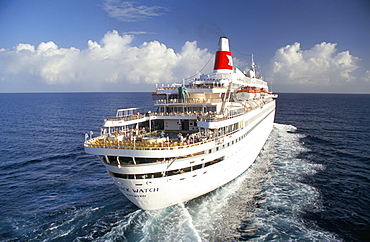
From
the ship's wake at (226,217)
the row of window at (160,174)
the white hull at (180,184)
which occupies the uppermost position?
the row of window at (160,174)

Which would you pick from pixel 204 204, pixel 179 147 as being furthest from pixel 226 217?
pixel 179 147

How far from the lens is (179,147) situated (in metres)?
19.0

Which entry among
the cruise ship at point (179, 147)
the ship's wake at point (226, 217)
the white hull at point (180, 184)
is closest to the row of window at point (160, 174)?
the cruise ship at point (179, 147)

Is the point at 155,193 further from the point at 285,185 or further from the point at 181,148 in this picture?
the point at 285,185

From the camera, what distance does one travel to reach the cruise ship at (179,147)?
1862 cm

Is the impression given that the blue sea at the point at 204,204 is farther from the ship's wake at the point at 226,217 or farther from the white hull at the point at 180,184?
the white hull at the point at 180,184

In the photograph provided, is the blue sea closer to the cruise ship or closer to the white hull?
the white hull

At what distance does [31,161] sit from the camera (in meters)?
35.5

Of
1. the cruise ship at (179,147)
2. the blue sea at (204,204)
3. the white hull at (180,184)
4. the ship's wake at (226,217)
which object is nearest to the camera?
the ship's wake at (226,217)

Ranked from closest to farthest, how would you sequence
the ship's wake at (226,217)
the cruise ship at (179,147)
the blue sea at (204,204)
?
the ship's wake at (226,217) → the blue sea at (204,204) → the cruise ship at (179,147)

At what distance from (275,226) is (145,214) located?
11126mm

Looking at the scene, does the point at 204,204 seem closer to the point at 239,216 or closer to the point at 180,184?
the point at 239,216

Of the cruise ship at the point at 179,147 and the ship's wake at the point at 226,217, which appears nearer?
the ship's wake at the point at 226,217

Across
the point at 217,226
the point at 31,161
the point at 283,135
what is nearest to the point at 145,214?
the point at 217,226
